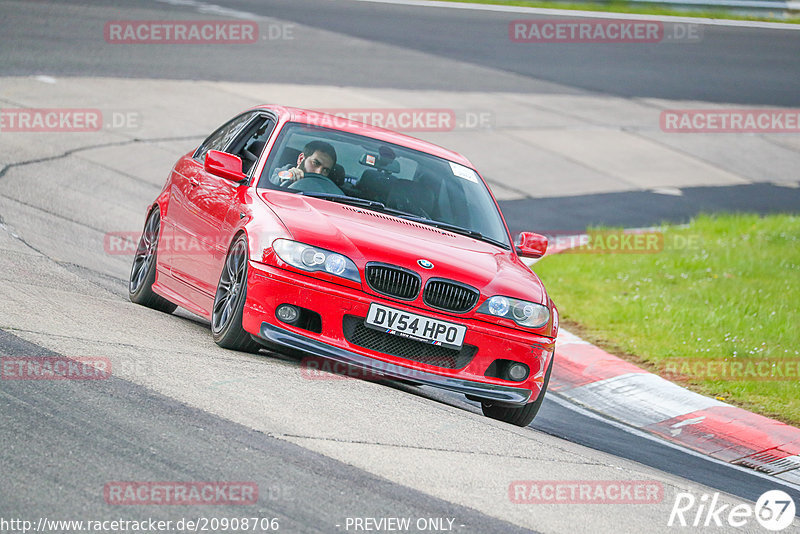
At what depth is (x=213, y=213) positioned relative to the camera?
7.99m

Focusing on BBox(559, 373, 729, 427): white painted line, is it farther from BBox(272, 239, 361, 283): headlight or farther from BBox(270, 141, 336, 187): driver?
BBox(272, 239, 361, 283): headlight

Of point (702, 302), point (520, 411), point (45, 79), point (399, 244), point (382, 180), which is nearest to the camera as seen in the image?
point (399, 244)

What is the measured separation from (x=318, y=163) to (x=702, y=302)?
526cm

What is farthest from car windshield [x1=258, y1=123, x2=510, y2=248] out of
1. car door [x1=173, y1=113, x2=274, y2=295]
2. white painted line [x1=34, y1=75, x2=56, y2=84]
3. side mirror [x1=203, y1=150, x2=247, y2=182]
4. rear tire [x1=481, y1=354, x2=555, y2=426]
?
white painted line [x1=34, y1=75, x2=56, y2=84]

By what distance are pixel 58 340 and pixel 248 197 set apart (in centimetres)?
159

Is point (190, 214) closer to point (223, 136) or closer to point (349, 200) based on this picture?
point (223, 136)

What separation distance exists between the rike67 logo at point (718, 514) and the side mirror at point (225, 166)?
3.48 m

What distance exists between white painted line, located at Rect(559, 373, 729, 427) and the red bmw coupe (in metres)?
1.48

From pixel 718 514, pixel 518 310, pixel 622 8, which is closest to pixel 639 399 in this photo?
pixel 518 310

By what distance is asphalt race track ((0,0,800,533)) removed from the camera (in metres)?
5.10

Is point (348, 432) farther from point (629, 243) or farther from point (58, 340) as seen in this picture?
point (629, 243)

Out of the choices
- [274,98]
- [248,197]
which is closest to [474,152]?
[274,98]

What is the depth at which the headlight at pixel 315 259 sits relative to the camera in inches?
267

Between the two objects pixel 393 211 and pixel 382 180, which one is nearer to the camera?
pixel 393 211
